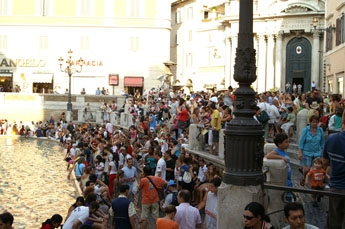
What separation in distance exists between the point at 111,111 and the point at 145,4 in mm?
17853

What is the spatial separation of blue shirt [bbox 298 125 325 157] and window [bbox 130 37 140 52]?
3887 centimetres

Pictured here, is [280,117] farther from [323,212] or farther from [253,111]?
[253,111]

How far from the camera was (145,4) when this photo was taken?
49.6m

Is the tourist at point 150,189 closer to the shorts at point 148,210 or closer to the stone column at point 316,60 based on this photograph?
the shorts at point 148,210

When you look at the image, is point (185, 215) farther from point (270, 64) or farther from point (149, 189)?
point (270, 64)

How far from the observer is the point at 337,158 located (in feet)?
22.3

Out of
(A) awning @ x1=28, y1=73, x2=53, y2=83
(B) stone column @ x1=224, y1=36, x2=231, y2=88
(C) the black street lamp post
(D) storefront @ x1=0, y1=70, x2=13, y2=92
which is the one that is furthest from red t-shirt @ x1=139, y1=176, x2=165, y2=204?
(B) stone column @ x1=224, y1=36, x2=231, y2=88

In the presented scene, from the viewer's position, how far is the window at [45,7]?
4956 centimetres

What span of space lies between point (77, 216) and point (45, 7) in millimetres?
43343

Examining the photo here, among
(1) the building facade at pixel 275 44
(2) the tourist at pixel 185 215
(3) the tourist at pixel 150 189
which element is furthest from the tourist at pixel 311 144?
(1) the building facade at pixel 275 44

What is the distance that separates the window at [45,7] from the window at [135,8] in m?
8.00

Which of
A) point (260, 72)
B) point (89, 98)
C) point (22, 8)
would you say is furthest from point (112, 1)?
point (260, 72)

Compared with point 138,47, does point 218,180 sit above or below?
below

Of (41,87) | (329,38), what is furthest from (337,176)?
(41,87)
